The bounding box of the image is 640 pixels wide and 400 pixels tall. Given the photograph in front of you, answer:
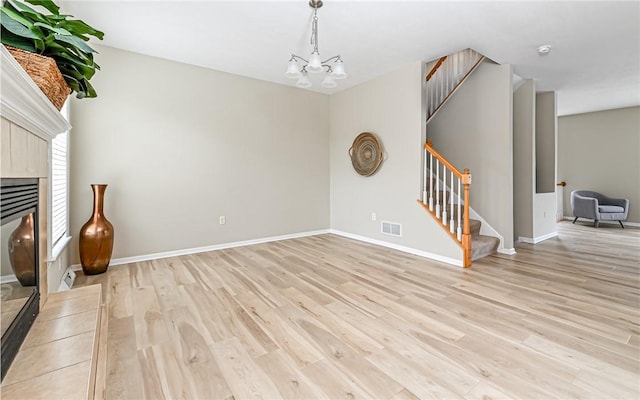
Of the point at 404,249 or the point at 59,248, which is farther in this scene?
the point at 404,249

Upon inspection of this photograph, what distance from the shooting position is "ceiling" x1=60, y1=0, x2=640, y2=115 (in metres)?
2.59

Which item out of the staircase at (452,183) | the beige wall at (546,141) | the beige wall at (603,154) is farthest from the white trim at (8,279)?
the beige wall at (603,154)

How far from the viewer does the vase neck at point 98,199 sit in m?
3.08

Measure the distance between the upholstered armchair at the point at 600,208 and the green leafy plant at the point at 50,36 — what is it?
818 centimetres

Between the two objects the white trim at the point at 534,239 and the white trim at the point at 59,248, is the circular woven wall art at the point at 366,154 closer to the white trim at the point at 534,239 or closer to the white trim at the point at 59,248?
the white trim at the point at 534,239

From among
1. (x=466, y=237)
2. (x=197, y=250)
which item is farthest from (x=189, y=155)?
(x=466, y=237)

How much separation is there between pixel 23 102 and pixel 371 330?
2104 millimetres

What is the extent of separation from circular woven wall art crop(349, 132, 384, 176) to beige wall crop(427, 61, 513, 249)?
4.23ft

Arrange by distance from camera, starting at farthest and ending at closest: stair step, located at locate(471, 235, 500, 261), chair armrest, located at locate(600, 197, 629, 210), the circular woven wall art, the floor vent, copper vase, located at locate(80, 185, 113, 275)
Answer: chair armrest, located at locate(600, 197, 629, 210) < the circular woven wall art < the floor vent < stair step, located at locate(471, 235, 500, 261) < copper vase, located at locate(80, 185, 113, 275)

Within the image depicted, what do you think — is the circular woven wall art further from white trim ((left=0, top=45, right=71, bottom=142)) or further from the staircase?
white trim ((left=0, top=45, right=71, bottom=142))

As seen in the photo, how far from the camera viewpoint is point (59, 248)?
258 centimetres

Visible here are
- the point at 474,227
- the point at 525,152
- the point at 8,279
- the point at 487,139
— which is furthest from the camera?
the point at 525,152

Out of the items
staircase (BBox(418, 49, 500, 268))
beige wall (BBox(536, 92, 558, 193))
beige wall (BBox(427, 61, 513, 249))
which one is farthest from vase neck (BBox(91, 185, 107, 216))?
beige wall (BBox(536, 92, 558, 193))

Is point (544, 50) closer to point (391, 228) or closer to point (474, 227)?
point (474, 227)
